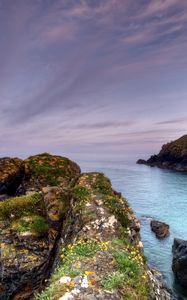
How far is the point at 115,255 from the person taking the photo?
1480 centimetres

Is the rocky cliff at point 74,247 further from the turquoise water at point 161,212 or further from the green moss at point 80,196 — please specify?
the turquoise water at point 161,212

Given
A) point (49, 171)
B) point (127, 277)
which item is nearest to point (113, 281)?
point (127, 277)

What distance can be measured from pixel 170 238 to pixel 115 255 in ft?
164

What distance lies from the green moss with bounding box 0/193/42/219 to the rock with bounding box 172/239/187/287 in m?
25.7

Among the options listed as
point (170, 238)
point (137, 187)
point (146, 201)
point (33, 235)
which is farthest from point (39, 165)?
point (137, 187)

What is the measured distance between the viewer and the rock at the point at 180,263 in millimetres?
42906

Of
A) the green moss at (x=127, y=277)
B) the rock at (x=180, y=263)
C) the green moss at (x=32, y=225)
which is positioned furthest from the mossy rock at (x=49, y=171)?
the green moss at (x=127, y=277)

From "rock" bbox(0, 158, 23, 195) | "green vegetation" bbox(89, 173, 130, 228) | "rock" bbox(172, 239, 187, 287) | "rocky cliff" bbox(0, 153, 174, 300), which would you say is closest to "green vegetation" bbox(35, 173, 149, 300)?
"rocky cliff" bbox(0, 153, 174, 300)

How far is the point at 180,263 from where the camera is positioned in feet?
145

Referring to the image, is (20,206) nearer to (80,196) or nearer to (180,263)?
(80,196)

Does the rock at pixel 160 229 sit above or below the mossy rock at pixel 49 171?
below

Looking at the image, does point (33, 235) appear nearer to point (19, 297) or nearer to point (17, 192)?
point (19, 297)

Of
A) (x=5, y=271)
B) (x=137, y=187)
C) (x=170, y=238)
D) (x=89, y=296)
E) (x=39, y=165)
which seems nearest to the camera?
(x=89, y=296)

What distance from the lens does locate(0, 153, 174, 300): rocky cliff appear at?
12.3 meters
